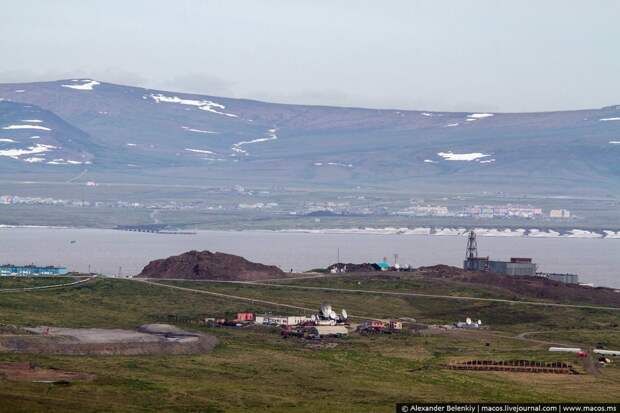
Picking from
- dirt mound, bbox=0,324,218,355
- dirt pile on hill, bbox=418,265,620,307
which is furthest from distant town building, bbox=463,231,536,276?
dirt mound, bbox=0,324,218,355

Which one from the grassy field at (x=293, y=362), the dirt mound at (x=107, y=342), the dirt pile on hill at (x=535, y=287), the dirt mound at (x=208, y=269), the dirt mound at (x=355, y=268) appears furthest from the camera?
the dirt mound at (x=355, y=268)

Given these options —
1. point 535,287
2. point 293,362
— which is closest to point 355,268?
point 535,287

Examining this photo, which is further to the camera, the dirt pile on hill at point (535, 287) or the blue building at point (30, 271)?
the blue building at point (30, 271)

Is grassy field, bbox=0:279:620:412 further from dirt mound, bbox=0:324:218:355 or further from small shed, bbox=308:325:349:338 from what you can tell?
dirt mound, bbox=0:324:218:355

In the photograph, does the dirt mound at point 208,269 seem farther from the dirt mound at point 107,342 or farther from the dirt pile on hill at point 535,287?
the dirt mound at point 107,342

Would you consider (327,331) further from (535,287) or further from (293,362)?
(535,287)

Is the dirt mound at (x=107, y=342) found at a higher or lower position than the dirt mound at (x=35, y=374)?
higher

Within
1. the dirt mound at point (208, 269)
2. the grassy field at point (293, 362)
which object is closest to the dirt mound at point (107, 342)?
the grassy field at point (293, 362)
